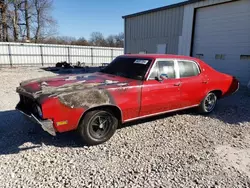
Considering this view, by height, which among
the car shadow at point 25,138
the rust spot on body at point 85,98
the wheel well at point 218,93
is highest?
the rust spot on body at point 85,98

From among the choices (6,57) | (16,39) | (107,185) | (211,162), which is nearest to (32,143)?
(107,185)

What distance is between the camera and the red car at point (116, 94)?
9.70ft

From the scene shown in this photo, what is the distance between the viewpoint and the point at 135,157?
119 inches

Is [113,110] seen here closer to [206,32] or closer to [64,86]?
[64,86]

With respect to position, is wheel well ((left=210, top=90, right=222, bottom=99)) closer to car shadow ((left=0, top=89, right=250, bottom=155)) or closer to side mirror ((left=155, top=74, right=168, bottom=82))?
car shadow ((left=0, top=89, right=250, bottom=155))

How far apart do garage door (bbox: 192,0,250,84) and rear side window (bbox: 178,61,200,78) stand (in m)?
6.68

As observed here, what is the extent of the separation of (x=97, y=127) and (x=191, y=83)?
2.50 m

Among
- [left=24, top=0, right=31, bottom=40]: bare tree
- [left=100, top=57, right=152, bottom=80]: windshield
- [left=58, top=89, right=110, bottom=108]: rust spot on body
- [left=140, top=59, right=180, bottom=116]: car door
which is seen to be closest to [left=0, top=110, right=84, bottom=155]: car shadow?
[left=58, top=89, right=110, bottom=108]: rust spot on body

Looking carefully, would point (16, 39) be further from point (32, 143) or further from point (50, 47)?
point (32, 143)

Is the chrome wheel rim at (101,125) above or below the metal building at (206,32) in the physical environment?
below

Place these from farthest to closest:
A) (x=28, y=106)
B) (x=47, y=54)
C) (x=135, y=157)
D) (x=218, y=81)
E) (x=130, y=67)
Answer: (x=47, y=54)
(x=218, y=81)
(x=130, y=67)
(x=28, y=106)
(x=135, y=157)

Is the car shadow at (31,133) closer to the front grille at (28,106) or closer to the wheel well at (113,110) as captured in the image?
the front grille at (28,106)

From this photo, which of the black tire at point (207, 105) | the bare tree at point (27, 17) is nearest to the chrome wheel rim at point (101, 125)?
the black tire at point (207, 105)

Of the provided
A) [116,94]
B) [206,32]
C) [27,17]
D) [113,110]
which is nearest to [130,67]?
[116,94]
